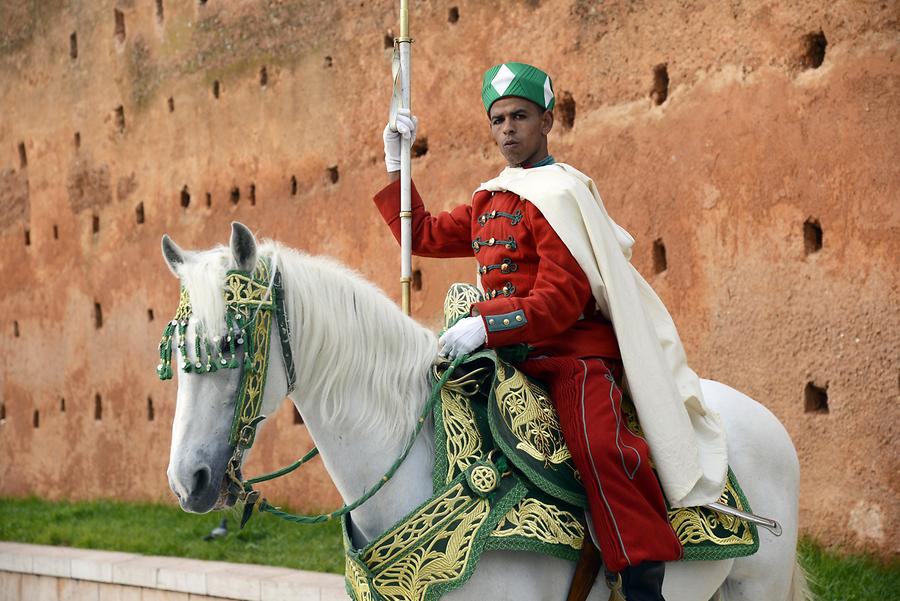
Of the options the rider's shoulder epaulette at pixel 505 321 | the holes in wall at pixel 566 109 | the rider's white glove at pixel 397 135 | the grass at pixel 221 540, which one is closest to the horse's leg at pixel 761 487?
the rider's shoulder epaulette at pixel 505 321

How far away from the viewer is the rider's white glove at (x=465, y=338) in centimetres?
290

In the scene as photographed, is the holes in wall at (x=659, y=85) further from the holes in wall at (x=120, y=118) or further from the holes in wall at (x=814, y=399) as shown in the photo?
the holes in wall at (x=120, y=118)

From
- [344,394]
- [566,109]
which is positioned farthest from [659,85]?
[344,394]

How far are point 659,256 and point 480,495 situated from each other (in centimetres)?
556

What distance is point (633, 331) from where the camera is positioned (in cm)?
311

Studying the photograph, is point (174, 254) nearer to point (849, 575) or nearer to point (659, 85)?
point (849, 575)

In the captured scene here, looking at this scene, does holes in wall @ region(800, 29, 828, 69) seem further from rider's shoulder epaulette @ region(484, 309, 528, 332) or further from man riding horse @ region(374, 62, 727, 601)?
rider's shoulder epaulette @ region(484, 309, 528, 332)

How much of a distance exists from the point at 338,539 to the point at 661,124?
408 centimetres

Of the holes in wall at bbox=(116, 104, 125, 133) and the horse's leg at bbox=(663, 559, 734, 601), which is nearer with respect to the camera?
the horse's leg at bbox=(663, 559, 734, 601)

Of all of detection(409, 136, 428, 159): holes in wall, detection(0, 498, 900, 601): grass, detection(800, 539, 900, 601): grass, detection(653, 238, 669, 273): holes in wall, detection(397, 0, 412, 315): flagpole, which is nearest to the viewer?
detection(397, 0, 412, 315): flagpole

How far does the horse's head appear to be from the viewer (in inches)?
98.8

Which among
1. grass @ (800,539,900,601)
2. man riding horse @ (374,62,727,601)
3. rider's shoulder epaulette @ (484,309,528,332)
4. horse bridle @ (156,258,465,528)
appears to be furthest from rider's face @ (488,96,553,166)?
grass @ (800,539,900,601)

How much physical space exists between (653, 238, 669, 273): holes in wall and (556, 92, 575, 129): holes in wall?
1361 mm

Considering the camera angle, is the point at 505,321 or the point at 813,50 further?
the point at 813,50
